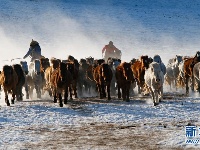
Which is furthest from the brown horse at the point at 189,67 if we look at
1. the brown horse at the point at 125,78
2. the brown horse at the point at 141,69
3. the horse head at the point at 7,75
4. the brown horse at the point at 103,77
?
the horse head at the point at 7,75

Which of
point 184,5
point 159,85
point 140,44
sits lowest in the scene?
point 159,85

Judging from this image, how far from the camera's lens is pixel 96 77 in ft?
71.4

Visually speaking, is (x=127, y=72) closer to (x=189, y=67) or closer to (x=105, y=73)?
(x=105, y=73)

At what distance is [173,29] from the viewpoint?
322 feet

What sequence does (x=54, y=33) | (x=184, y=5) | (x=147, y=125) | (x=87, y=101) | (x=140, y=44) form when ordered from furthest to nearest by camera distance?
(x=184, y=5), (x=54, y=33), (x=140, y=44), (x=87, y=101), (x=147, y=125)

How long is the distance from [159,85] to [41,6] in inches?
4109

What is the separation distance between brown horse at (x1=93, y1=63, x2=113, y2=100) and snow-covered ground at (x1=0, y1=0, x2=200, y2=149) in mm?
523

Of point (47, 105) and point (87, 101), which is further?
point (87, 101)

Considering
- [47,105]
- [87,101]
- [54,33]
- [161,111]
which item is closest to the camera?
[161,111]

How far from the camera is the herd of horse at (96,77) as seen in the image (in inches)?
757

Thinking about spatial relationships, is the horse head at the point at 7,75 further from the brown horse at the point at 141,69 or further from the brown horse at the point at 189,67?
the brown horse at the point at 189,67

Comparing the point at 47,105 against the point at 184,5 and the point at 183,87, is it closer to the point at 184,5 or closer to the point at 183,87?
the point at 183,87

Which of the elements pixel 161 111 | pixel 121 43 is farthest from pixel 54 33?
pixel 161 111

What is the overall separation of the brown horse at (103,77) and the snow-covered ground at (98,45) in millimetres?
523
